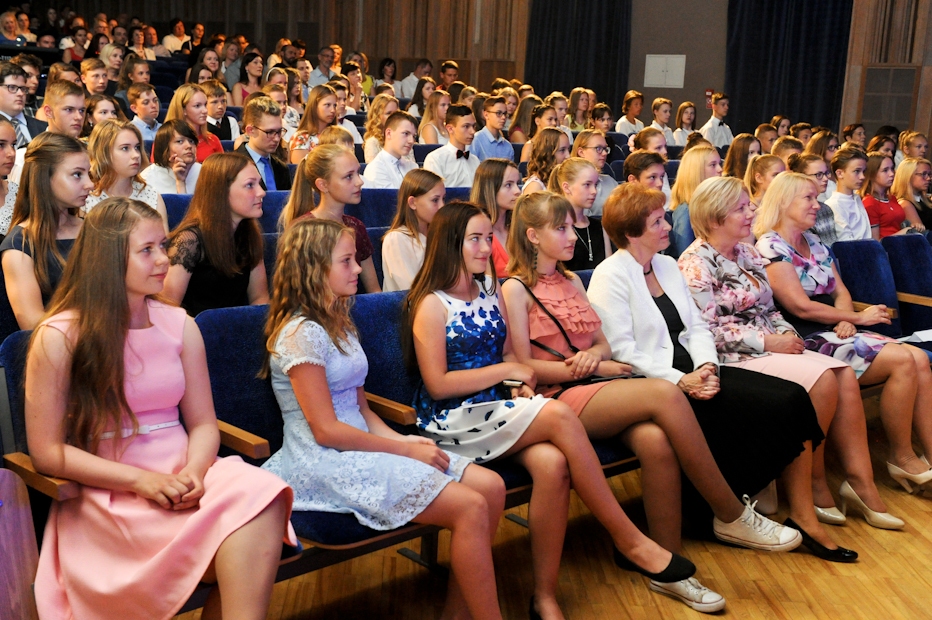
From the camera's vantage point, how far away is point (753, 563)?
2.50 metres

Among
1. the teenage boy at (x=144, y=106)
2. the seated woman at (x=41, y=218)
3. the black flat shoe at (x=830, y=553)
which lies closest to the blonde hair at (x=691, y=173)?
Answer: the black flat shoe at (x=830, y=553)

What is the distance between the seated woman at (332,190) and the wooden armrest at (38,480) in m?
1.46

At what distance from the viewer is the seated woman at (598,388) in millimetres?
2375

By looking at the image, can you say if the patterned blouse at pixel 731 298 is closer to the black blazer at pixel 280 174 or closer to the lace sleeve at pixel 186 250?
the lace sleeve at pixel 186 250

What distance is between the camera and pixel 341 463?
1949 millimetres

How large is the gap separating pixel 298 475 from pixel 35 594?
54 centimetres

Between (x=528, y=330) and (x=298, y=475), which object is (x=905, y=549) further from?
(x=298, y=475)

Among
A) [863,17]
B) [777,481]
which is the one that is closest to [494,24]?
[863,17]

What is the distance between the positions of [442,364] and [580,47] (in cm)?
Answer: 956

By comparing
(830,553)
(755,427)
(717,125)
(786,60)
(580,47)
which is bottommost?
(830,553)

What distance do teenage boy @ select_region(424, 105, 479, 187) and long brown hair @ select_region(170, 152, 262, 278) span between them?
263 cm

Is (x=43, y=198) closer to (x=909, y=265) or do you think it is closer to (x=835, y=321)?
(x=835, y=321)

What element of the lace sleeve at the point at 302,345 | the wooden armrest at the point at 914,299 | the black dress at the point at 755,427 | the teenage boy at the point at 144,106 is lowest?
the black dress at the point at 755,427

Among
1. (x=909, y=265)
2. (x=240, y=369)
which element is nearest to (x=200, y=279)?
(x=240, y=369)
